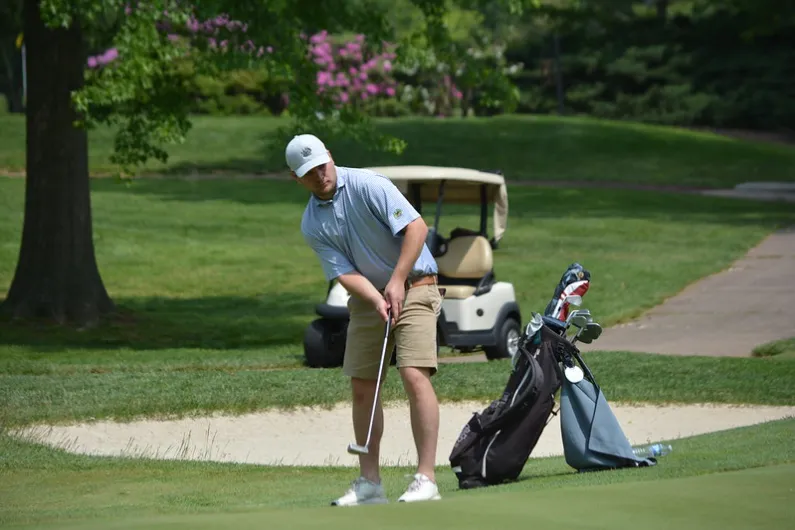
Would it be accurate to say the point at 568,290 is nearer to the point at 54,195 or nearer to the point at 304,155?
the point at 304,155

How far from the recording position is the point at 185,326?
17.7 metres

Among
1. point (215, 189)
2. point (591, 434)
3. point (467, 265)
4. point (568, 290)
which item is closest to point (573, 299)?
point (568, 290)

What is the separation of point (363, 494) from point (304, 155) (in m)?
1.52

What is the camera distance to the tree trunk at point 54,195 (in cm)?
1605

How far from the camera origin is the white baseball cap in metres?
6.22

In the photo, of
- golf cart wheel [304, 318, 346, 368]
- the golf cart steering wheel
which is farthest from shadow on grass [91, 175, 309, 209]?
golf cart wheel [304, 318, 346, 368]

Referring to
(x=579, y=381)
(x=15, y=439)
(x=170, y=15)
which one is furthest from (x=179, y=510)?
(x=170, y=15)

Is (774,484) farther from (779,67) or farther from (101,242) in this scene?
(779,67)

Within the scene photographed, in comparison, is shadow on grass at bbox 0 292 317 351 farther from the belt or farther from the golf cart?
the belt

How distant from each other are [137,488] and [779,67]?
42609 millimetres

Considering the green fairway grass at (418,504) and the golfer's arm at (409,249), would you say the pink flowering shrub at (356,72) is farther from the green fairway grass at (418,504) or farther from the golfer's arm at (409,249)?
the golfer's arm at (409,249)

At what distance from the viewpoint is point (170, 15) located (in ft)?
48.3

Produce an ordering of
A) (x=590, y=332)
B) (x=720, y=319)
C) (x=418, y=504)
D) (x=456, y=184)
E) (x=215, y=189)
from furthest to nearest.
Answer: (x=215, y=189), (x=720, y=319), (x=456, y=184), (x=590, y=332), (x=418, y=504)

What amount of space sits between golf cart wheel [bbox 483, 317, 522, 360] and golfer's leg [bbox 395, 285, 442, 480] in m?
7.22
